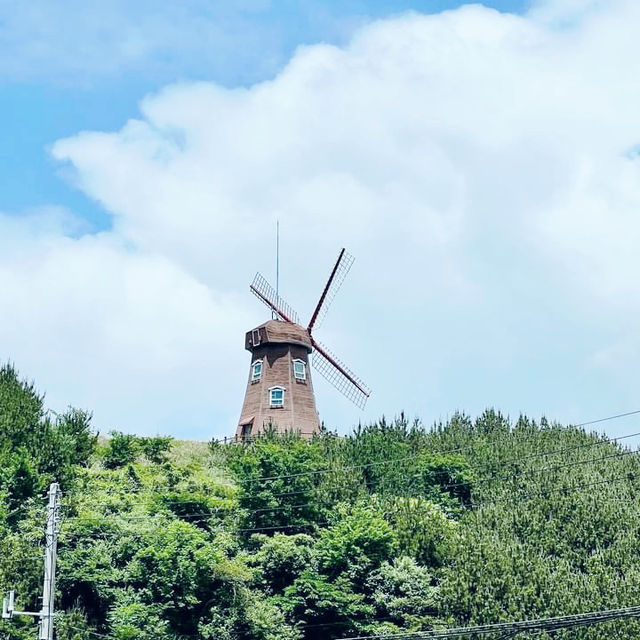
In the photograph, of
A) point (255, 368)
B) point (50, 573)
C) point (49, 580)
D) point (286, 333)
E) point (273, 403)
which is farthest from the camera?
point (255, 368)

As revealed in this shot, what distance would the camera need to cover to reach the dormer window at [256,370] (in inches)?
2623

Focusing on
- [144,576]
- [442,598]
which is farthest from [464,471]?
[144,576]

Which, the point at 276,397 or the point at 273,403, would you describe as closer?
the point at 273,403

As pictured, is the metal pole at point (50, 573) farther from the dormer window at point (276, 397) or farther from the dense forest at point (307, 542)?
the dormer window at point (276, 397)

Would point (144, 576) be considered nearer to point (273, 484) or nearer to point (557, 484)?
point (273, 484)

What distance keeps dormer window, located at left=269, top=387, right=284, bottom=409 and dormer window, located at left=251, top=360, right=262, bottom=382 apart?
146 cm

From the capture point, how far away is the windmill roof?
66.2 meters

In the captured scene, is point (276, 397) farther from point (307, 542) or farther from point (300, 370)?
point (307, 542)

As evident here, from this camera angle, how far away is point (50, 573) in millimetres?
22969

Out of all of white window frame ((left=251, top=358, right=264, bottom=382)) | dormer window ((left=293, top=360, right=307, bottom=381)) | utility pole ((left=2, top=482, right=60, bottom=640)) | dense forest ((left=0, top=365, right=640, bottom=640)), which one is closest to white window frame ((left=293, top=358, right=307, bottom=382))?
dormer window ((left=293, top=360, right=307, bottom=381))

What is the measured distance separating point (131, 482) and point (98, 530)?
831cm

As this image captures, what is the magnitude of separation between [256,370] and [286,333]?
3.05 m

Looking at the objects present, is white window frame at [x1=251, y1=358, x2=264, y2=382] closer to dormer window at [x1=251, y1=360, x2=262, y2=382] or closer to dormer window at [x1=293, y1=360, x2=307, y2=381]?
dormer window at [x1=251, y1=360, x2=262, y2=382]

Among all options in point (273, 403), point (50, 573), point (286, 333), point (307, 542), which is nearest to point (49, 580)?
point (50, 573)
